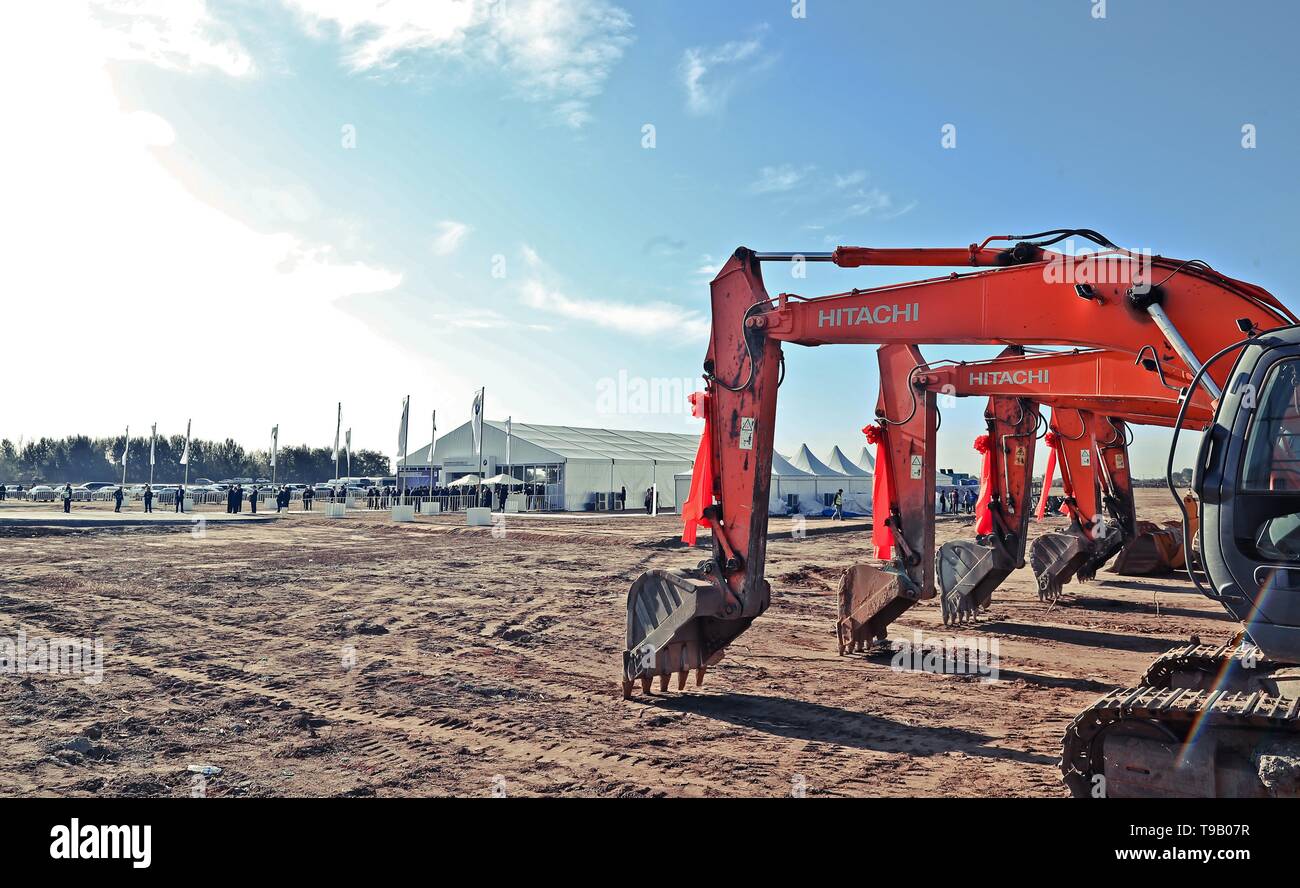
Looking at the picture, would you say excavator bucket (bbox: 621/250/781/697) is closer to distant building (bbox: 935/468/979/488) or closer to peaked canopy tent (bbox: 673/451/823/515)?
peaked canopy tent (bbox: 673/451/823/515)

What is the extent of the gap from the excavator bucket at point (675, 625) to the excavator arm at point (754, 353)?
0.5 inches

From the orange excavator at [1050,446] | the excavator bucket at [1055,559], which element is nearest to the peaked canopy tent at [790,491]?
the orange excavator at [1050,446]

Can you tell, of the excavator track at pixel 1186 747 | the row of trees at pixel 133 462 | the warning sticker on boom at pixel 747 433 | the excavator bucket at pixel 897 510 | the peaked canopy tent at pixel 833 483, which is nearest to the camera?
the excavator track at pixel 1186 747

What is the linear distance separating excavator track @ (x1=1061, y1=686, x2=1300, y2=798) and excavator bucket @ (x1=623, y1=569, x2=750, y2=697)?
3.73 metres

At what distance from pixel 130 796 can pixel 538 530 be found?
97.0 ft

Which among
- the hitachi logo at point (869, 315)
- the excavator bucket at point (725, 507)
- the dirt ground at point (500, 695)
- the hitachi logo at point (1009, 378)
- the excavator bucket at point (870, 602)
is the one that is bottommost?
the dirt ground at point (500, 695)

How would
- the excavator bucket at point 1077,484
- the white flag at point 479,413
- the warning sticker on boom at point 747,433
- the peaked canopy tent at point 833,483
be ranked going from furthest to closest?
the peaked canopy tent at point 833,483 < the white flag at point 479,413 < the excavator bucket at point 1077,484 < the warning sticker on boom at point 747,433

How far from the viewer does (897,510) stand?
11.1 meters

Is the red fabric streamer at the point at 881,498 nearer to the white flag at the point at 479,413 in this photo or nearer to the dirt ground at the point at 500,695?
the dirt ground at the point at 500,695

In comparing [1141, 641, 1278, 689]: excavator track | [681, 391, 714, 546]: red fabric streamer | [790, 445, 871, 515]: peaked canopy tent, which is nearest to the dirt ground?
[1141, 641, 1278, 689]: excavator track

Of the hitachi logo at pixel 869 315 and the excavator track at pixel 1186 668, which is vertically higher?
the hitachi logo at pixel 869 315

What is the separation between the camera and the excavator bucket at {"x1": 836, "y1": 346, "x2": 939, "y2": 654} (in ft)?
35.6

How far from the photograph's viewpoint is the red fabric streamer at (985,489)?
14219 millimetres

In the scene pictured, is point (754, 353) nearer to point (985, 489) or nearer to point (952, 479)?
point (985, 489)
